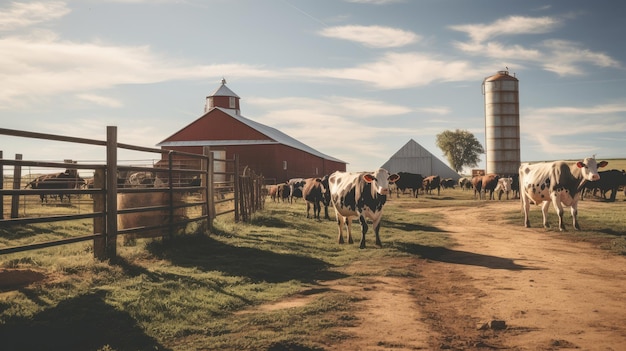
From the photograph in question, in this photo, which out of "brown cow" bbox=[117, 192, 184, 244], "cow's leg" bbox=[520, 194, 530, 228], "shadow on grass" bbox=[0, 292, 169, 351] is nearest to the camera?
"shadow on grass" bbox=[0, 292, 169, 351]

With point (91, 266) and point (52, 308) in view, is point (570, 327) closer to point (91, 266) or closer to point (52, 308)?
point (52, 308)

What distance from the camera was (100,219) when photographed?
8.80 metres

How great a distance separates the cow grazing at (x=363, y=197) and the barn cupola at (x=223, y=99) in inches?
1810

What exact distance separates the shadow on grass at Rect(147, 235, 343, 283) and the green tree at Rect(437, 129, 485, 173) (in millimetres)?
91248

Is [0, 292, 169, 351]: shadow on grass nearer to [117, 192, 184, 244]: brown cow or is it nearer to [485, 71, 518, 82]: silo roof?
[117, 192, 184, 244]: brown cow

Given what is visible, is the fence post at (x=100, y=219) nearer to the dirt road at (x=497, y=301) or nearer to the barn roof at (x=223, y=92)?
the dirt road at (x=497, y=301)

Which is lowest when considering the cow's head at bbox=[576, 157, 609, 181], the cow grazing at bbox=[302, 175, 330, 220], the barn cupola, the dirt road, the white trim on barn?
the dirt road

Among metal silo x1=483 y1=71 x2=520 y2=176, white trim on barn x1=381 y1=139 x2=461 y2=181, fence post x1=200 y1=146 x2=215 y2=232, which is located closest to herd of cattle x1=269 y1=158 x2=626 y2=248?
fence post x1=200 y1=146 x2=215 y2=232

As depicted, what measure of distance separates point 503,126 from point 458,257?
4307 cm

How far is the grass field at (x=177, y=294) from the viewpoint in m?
5.28

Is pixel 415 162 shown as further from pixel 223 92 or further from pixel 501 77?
pixel 223 92

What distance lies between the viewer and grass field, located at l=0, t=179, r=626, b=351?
17.3 ft

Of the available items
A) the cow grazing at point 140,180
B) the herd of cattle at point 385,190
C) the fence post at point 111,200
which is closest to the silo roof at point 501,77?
the herd of cattle at point 385,190

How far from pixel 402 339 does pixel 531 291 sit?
319 centimetres
